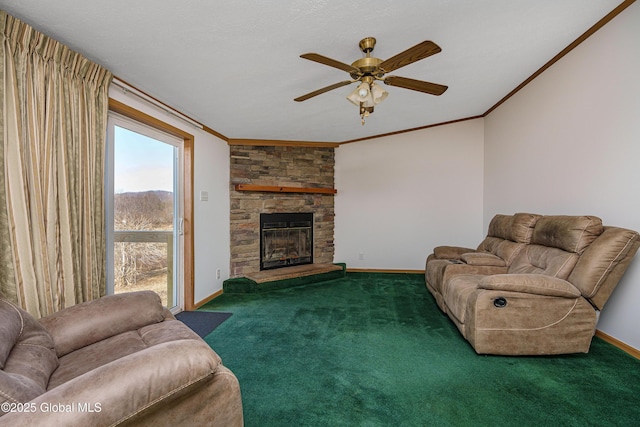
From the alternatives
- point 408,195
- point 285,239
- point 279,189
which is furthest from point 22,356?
point 408,195

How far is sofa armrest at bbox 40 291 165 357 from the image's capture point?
1.52 m

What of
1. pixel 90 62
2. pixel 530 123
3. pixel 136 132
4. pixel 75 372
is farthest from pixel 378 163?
pixel 75 372

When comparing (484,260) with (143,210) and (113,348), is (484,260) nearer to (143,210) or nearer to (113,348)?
(113,348)

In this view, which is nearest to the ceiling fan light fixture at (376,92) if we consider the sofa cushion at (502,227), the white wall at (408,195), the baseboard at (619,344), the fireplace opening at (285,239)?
the sofa cushion at (502,227)

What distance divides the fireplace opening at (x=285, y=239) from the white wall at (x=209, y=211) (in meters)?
0.58

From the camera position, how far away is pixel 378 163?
5250 millimetres

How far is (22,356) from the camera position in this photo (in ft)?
3.79

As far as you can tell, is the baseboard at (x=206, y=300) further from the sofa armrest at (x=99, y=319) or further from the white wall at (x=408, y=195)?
the white wall at (x=408, y=195)

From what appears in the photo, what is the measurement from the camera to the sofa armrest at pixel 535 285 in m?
2.11

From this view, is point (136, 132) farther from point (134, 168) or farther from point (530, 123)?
point (530, 123)

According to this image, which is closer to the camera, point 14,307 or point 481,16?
point 14,307

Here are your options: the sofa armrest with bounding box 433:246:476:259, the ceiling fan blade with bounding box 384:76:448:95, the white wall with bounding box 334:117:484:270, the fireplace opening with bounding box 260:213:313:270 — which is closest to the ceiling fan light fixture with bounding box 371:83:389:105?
the ceiling fan blade with bounding box 384:76:448:95

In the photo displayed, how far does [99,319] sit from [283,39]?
81.5 inches

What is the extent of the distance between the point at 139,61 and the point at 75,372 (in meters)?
2.06
